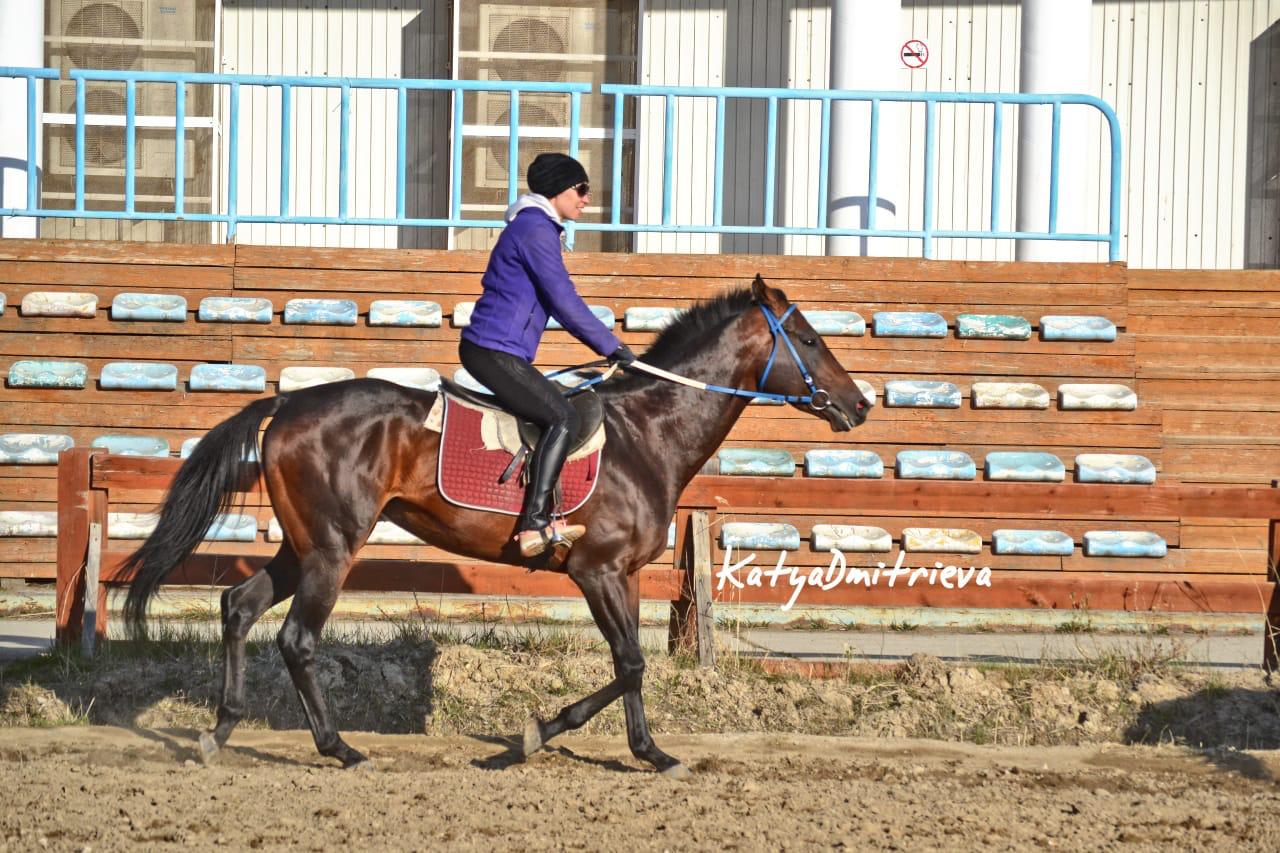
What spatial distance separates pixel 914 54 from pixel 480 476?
35.4 feet

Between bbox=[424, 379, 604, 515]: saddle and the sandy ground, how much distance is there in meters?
1.19

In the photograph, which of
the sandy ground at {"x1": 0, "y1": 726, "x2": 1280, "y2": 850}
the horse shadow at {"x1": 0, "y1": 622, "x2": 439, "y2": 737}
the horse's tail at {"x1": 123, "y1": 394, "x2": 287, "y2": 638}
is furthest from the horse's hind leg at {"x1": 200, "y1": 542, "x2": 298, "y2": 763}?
the horse shadow at {"x1": 0, "y1": 622, "x2": 439, "y2": 737}

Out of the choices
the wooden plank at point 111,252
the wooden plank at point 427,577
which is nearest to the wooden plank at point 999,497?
the wooden plank at point 427,577

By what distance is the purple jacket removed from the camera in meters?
6.60

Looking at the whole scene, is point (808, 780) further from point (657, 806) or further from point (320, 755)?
point (320, 755)

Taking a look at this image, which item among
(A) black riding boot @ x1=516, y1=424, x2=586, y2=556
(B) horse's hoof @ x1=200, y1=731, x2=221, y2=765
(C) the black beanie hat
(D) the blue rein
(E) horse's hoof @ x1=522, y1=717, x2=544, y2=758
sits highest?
(C) the black beanie hat

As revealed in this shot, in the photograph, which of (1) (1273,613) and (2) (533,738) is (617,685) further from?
(1) (1273,613)

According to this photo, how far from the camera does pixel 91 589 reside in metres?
8.38

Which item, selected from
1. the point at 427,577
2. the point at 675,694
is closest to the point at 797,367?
the point at 675,694

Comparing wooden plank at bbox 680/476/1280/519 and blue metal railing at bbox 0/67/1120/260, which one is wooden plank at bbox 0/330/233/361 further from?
wooden plank at bbox 680/476/1280/519

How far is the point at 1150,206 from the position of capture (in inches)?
634

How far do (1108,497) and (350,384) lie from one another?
4.77 m

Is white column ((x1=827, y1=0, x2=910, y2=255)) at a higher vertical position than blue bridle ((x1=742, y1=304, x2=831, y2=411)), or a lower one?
higher

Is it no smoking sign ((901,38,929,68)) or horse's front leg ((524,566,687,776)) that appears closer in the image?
horse's front leg ((524,566,687,776))
